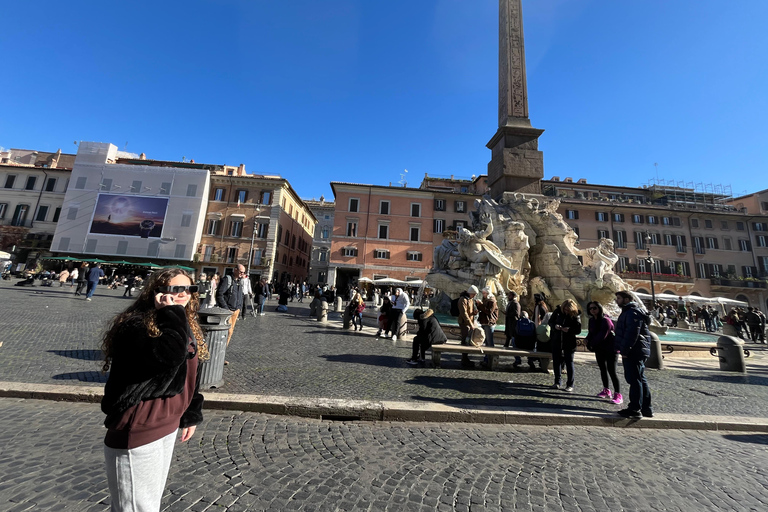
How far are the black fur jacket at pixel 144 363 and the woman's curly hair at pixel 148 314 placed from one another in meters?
0.02

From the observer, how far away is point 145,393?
1.20m

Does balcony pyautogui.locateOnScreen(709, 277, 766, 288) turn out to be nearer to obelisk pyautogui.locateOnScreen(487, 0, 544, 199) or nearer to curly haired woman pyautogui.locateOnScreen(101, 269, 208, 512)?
obelisk pyautogui.locateOnScreen(487, 0, 544, 199)

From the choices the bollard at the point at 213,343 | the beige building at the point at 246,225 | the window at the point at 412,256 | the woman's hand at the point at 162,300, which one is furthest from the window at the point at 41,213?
the woman's hand at the point at 162,300

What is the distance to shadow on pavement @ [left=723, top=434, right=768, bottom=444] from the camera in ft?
10.6

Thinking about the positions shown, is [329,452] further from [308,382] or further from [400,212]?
[400,212]

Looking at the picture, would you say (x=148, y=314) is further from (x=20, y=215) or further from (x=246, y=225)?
(x=20, y=215)

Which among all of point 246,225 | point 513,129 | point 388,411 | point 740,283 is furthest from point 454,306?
point 740,283

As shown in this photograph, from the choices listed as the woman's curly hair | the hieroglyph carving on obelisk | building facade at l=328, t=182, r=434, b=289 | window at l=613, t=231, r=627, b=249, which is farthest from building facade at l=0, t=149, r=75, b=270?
window at l=613, t=231, r=627, b=249

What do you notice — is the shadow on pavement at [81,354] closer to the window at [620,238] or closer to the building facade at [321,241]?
the window at [620,238]

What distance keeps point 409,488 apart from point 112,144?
138ft

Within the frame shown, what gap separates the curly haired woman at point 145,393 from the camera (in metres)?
1.14

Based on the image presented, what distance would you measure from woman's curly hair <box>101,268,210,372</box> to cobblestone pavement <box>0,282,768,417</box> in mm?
2341

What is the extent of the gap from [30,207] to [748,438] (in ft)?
152

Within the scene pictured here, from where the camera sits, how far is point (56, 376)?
3.73 m
